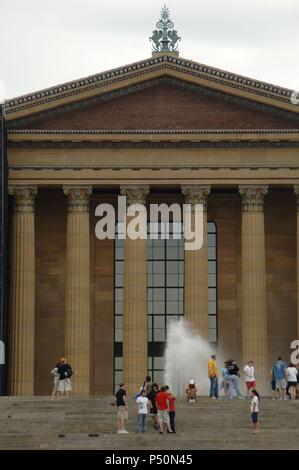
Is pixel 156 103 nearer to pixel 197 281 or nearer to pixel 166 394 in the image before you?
pixel 197 281

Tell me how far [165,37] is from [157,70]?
30.2 ft

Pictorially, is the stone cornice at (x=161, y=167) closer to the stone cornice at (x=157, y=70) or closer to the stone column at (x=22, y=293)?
the stone column at (x=22, y=293)

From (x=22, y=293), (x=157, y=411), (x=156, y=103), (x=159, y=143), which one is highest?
(x=156, y=103)

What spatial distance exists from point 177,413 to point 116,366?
22.7m

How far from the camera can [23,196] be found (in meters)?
89.8

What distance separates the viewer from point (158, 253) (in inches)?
3679

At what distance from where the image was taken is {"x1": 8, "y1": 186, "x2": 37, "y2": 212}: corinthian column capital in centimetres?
8962

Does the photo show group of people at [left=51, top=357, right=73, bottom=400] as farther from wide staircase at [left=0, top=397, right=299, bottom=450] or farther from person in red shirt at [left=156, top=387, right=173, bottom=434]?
person in red shirt at [left=156, top=387, right=173, bottom=434]

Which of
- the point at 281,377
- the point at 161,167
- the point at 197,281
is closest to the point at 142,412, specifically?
the point at 281,377

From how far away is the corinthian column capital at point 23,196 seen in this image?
3529 inches

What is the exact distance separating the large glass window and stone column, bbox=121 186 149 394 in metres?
3.03

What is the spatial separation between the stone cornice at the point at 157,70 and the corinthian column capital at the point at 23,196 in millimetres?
3748

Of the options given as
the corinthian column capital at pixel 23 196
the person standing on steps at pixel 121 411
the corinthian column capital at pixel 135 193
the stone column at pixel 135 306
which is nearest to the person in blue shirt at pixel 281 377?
the person standing on steps at pixel 121 411
